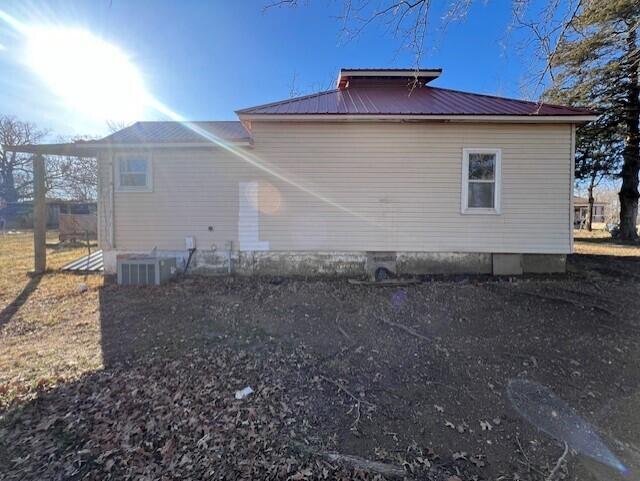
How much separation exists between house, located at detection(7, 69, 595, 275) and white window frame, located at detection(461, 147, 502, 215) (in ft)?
0.07

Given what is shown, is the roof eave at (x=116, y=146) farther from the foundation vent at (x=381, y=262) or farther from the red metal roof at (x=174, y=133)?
the foundation vent at (x=381, y=262)

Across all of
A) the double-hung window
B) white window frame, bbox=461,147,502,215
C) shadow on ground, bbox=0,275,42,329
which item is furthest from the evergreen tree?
shadow on ground, bbox=0,275,42,329

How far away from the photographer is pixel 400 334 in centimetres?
425

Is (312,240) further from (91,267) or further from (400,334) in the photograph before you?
(91,267)

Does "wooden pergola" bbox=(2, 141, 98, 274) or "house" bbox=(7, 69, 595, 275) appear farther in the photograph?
"wooden pergola" bbox=(2, 141, 98, 274)

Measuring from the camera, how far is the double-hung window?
23.7 ft

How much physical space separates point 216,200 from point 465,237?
5.67m

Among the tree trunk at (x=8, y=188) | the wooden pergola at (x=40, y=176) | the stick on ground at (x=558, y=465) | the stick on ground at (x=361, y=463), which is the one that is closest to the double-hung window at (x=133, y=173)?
the wooden pergola at (x=40, y=176)

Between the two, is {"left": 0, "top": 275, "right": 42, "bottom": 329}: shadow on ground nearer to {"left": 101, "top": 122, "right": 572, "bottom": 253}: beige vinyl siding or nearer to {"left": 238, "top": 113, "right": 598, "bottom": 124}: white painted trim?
{"left": 101, "top": 122, "right": 572, "bottom": 253}: beige vinyl siding

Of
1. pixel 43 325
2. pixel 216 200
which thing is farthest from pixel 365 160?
pixel 43 325

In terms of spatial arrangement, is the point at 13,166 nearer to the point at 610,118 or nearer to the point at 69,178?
the point at 69,178

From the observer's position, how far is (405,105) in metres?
7.28

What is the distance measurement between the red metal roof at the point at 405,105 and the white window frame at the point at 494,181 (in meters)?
0.78

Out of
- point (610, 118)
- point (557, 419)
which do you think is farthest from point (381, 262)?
point (610, 118)
